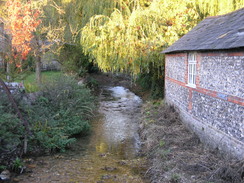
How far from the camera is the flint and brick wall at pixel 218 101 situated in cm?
660

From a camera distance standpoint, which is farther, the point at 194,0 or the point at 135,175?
the point at 194,0

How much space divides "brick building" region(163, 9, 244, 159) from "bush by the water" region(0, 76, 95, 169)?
4785 mm

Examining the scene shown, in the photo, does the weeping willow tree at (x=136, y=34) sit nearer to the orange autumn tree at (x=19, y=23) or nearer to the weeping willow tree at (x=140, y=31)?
the weeping willow tree at (x=140, y=31)

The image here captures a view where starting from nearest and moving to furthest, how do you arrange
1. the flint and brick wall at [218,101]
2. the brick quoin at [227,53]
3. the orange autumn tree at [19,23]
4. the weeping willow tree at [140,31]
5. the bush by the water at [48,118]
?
the brick quoin at [227,53]
the flint and brick wall at [218,101]
the bush by the water at [48,118]
the orange autumn tree at [19,23]
the weeping willow tree at [140,31]

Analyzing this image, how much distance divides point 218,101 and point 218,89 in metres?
0.34

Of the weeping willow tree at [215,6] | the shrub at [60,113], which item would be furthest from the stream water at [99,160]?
the weeping willow tree at [215,6]

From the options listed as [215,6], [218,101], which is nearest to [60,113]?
[218,101]

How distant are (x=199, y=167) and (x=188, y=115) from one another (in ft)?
12.4

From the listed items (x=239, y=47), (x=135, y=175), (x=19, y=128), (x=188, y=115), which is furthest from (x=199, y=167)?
(x=19, y=128)

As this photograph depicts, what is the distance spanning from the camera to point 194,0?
15.0 metres

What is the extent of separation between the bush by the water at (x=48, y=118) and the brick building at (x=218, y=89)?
15.7 feet

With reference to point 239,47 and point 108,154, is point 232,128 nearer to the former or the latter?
point 239,47

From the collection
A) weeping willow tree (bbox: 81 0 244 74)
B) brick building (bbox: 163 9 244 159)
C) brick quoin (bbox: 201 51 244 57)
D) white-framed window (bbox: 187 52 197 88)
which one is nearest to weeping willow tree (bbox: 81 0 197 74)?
weeping willow tree (bbox: 81 0 244 74)

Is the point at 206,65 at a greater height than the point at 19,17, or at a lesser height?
lesser
